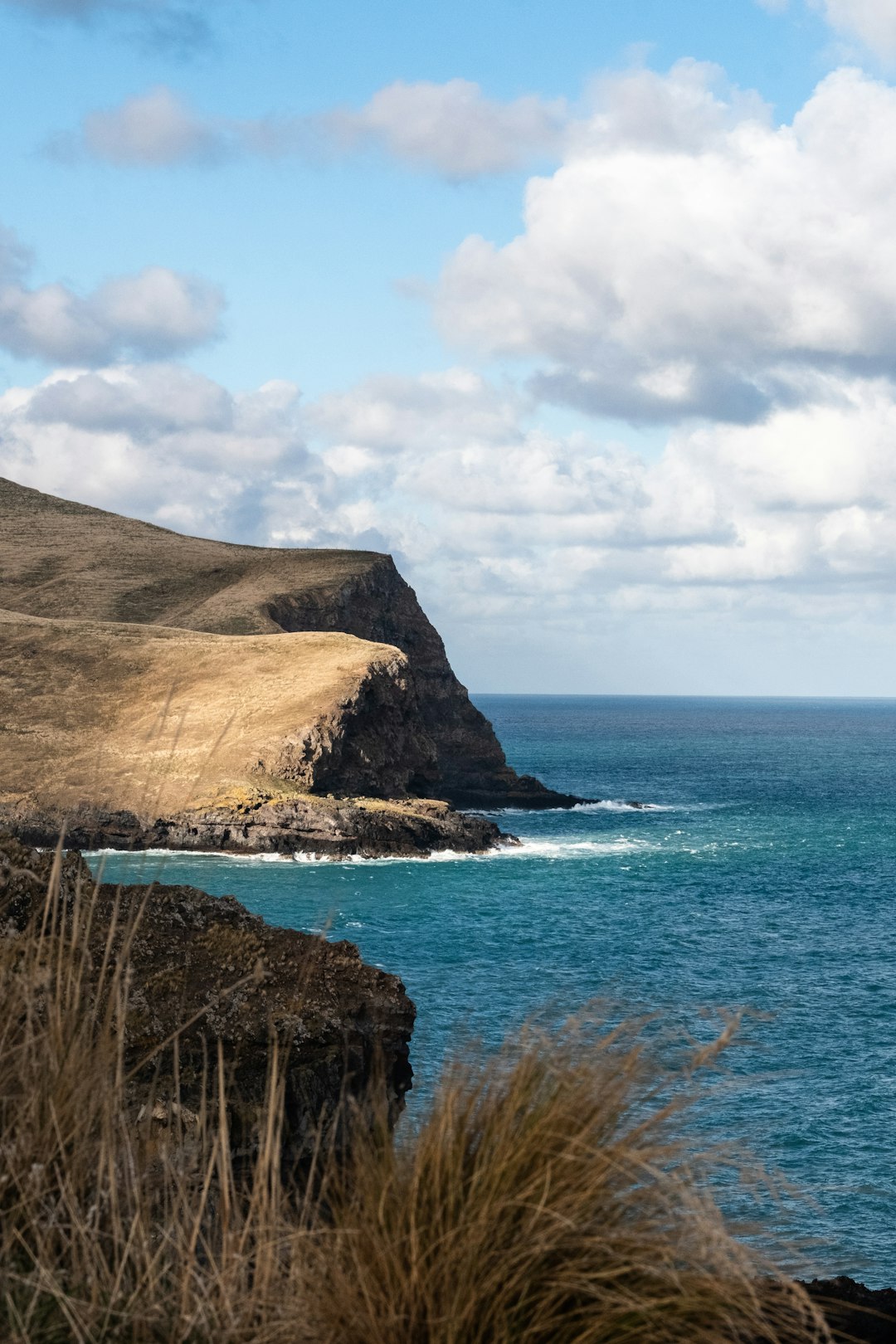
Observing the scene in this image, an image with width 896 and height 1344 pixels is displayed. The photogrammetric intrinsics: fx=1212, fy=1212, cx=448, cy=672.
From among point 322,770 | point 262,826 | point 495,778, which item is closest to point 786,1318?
point 262,826

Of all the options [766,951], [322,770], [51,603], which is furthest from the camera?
[51,603]

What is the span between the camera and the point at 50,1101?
4.84 m

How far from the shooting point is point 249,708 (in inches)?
3078

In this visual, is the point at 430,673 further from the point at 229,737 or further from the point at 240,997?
the point at 240,997

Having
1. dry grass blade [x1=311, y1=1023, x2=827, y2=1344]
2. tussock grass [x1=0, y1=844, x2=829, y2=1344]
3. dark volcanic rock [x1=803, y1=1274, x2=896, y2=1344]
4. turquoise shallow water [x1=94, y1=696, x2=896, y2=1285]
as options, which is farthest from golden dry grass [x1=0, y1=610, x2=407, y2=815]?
dry grass blade [x1=311, y1=1023, x2=827, y2=1344]

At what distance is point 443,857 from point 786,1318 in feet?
210

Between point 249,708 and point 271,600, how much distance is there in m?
31.2

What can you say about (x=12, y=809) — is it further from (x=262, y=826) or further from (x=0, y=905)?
(x=0, y=905)

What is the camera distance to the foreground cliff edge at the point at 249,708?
220ft

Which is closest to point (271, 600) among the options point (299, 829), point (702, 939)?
point (299, 829)

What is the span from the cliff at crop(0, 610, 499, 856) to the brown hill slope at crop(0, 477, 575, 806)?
7795mm

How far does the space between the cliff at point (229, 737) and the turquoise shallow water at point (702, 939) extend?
16.4 feet

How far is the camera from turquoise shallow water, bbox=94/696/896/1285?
81.3ft

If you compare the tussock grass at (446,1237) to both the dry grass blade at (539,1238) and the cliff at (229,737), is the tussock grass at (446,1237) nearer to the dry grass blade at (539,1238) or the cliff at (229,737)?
the dry grass blade at (539,1238)
